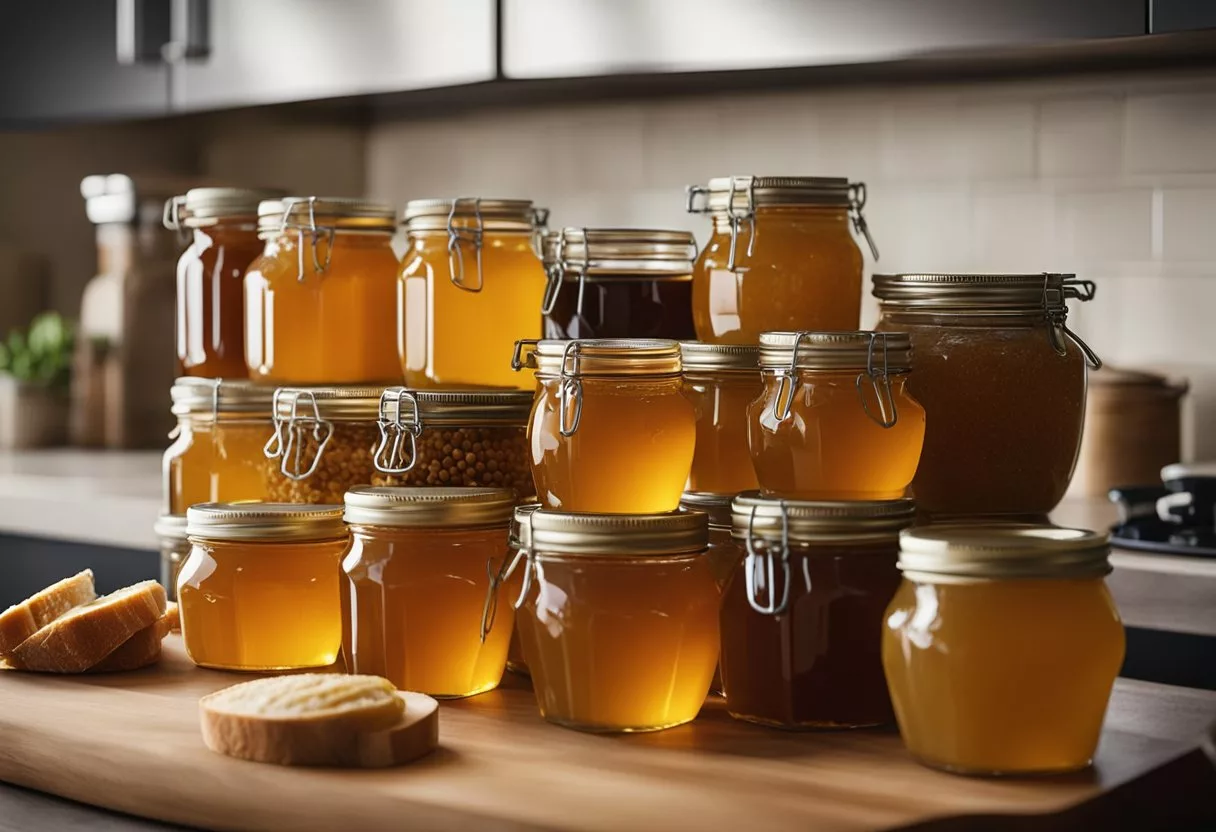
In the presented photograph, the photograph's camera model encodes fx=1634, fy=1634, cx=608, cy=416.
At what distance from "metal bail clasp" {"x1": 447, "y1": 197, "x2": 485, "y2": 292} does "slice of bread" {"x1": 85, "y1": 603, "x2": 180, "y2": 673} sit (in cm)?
34

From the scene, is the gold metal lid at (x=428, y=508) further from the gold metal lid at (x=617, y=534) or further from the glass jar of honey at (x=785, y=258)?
the glass jar of honey at (x=785, y=258)

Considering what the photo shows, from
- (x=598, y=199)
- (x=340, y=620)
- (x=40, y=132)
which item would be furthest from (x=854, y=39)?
(x=40, y=132)

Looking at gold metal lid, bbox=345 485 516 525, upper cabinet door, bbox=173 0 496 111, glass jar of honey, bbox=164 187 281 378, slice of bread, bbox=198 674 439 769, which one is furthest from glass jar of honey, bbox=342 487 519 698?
upper cabinet door, bbox=173 0 496 111

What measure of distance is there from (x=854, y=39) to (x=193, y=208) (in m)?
0.82

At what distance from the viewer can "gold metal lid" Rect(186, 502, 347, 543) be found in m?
1.14

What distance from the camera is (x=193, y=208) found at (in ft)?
4.61

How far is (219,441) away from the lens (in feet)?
4.37

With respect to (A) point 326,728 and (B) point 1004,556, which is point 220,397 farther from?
(B) point 1004,556

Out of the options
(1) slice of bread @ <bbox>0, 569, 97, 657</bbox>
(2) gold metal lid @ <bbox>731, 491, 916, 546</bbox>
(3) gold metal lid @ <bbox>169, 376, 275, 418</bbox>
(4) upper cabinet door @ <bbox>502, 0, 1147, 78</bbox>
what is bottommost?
(1) slice of bread @ <bbox>0, 569, 97, 657</bbox>

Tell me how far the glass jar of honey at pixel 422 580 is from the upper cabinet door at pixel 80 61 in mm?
1584

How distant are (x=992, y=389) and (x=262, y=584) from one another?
0.52 m

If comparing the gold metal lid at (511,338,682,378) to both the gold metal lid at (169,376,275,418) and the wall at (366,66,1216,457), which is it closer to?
the gold metal lid at (169,376,275,418)

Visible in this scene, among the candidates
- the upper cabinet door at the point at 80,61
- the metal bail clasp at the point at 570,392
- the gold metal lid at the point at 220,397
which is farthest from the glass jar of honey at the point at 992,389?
the upper cabinet door at the point at 80,61

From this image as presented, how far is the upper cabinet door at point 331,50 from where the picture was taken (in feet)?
7.00
